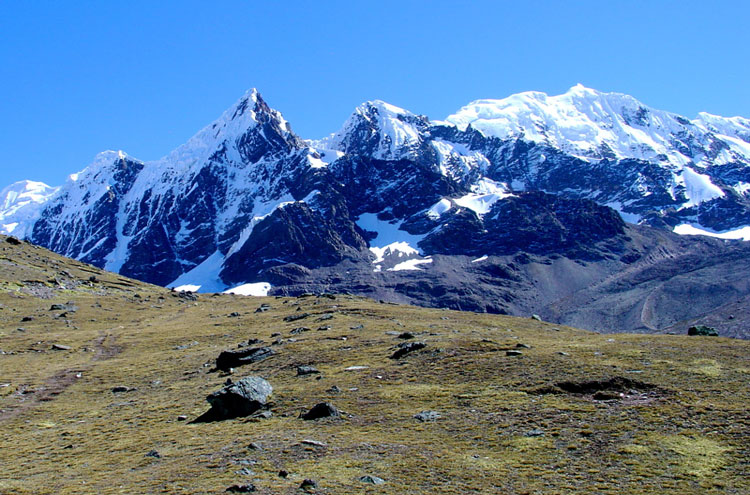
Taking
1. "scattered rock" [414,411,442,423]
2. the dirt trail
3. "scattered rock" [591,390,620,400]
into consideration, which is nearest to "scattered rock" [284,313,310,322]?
the dirt trail

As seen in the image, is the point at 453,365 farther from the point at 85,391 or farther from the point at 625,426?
the point at 85,391

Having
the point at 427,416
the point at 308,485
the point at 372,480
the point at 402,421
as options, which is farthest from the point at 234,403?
the point at 372,480

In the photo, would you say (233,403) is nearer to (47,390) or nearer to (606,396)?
(47,390)

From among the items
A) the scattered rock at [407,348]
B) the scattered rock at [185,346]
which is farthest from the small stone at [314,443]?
the scattered rock at [185,346]

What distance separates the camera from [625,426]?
25.2 meters

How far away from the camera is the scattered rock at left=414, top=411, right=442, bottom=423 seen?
93.4 feet

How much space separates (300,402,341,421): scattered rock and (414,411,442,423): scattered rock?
4.05 metres

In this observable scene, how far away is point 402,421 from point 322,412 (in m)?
4.23

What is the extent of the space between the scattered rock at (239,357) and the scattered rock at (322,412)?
1547cm

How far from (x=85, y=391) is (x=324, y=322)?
2792 centimetres

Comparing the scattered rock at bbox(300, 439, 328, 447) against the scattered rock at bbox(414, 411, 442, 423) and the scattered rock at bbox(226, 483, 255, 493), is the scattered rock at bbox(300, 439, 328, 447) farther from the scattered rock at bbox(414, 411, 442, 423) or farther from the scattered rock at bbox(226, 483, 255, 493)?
the scattered rock at bbox(414, 411, 442, 423)

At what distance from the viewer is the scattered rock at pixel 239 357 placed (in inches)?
1767

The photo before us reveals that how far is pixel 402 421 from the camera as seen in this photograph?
1124 inches

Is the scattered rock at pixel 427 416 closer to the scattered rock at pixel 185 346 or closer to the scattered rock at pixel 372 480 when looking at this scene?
the scattered rock at pixel 372 480
